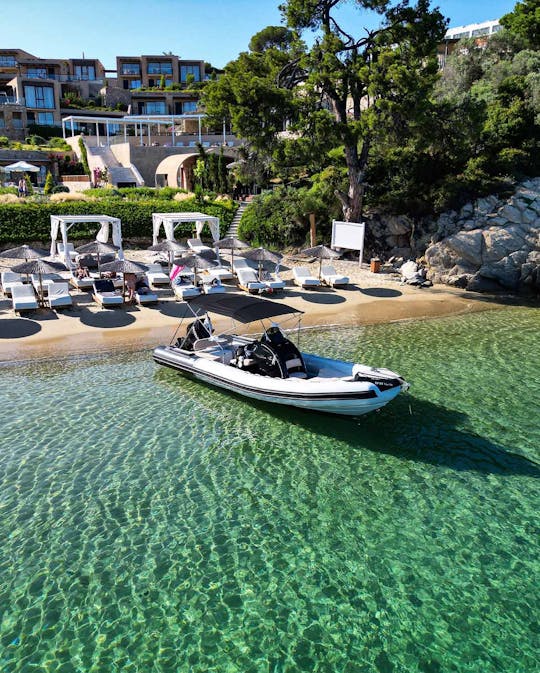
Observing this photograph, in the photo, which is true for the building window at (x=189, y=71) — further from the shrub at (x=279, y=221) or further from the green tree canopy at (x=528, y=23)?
the shrub at (x=279, y=221)

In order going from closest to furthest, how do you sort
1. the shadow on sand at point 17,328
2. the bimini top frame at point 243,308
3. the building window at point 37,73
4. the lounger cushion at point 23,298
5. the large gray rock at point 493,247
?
the bimini top frame at point 243,308, the shadow on sand at point 17,328, the lounger cushion at point 23,298, the large gray rock at point 493,247, the building window at point 37,73

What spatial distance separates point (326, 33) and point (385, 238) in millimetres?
10432

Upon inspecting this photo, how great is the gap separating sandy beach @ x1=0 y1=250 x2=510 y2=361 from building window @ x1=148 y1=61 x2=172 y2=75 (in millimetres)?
67971

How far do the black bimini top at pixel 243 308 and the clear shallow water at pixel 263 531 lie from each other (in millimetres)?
2063

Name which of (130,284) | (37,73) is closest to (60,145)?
(37,73)

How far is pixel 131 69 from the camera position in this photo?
84250 millimetres

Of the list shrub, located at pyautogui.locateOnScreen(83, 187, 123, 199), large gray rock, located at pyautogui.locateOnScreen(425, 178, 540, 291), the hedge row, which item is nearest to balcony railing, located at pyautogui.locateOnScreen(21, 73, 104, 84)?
shrub, located at pyautogui.locateOnScreen(83, 187, 123, 199)

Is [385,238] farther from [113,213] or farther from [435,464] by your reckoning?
[435,464]

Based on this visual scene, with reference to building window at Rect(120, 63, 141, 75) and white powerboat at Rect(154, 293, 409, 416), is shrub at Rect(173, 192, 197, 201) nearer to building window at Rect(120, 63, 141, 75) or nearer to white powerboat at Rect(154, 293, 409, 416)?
white powerboat at Rect(154, 293, 409, 416)

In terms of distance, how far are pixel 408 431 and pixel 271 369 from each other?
3.39 meters

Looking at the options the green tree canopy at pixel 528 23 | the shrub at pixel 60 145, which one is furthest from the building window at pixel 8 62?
the green tree canopy at pixel 528 23

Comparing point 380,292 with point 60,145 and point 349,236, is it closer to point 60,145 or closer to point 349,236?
point 349,236

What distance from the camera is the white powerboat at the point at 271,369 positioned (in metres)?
11.3

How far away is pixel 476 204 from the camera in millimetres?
26938
